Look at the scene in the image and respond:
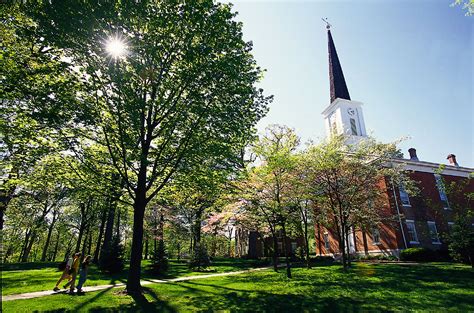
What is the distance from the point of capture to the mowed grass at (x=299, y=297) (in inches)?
360

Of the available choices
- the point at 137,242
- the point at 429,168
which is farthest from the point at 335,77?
the point at 137,242

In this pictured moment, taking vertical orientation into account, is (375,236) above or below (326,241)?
above

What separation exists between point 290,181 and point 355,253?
16.6 metres

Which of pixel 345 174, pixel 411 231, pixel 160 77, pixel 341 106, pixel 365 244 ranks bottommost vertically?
pixel 365 244

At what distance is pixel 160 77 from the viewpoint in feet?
39.0

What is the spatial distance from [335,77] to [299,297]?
49.7 metres

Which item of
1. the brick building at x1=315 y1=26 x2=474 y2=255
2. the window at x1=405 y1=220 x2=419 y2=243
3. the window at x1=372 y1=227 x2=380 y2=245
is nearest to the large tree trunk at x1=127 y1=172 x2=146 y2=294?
the brick building at x1=315 y1=26 x2=474 y2=255

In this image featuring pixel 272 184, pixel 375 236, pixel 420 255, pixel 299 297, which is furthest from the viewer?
pixel 375 236

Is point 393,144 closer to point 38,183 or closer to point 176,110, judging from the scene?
point 176,110

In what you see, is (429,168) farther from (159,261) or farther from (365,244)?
(159,261)

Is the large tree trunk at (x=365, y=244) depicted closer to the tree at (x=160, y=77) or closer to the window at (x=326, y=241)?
the window at (x=326, y=241)

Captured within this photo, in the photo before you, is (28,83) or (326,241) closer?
(28,83)

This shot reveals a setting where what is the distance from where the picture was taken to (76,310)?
884cm

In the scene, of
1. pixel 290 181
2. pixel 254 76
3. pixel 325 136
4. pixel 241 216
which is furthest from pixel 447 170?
pixel 254 76
